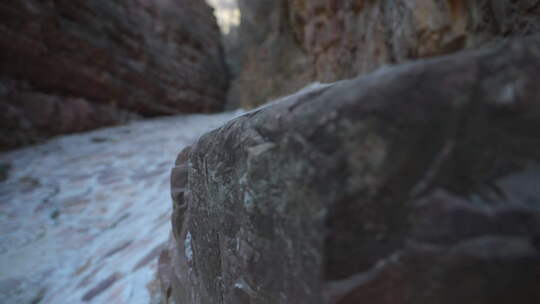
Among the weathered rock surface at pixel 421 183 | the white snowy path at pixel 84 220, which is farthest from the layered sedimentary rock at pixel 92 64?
the weathered rock surface at pixel 421 183

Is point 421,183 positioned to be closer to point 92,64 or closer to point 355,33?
point 355,33

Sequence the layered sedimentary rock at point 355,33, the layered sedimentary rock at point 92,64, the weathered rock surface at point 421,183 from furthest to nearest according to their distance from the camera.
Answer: the layered sedimentary rock at point 92,64 < the layered sedimentary rock at point 355,33 < the weathered rock surface at point 421,183

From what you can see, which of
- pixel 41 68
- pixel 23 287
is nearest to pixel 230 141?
pixel 23 287

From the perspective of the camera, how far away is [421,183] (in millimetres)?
299

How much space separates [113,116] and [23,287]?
11.4 feet

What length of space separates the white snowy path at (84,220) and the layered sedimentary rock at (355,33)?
5.36ft

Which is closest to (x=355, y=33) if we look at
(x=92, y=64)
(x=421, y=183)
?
(x=421, y=183)

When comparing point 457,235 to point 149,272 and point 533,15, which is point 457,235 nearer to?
point 533,15

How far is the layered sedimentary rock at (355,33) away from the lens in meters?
1.14

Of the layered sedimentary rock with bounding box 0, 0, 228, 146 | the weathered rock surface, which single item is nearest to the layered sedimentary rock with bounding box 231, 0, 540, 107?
the weathered rock surface

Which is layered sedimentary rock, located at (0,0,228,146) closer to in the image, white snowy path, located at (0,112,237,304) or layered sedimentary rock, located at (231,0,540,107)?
white snowy path, located at (0,112,237,304)

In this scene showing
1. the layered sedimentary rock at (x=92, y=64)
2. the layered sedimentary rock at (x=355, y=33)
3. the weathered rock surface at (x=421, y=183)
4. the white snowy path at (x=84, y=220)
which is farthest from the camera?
the layered sedimentary rock at (x=92, y=64)

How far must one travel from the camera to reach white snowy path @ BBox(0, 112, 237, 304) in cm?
138

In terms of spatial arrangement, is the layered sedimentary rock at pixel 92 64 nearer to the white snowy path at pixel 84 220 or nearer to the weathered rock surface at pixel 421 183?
the white snowy path at pixel 84 220
